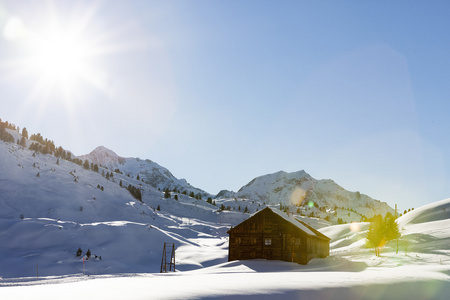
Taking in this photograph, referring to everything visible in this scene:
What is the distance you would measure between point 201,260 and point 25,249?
28319 millimetres

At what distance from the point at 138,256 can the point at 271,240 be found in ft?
99.9

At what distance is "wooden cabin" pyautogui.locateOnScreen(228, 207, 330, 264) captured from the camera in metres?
43.3

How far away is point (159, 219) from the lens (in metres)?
118

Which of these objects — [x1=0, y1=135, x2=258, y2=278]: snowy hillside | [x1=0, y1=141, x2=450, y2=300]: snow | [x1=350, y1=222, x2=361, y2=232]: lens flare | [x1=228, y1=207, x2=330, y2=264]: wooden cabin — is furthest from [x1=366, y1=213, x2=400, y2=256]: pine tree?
[x1=350, y1=222, x2=361, y2=232]: lens flare

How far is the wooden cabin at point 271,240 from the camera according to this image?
43.3 m

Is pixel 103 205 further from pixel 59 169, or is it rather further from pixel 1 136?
pixel 1 136

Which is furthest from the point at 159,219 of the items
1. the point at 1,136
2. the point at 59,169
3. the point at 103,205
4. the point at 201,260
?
the point at 1,136

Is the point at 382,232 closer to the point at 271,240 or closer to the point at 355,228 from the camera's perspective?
the point at 271,240

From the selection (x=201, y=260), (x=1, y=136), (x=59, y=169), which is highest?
(x=1, y=136)

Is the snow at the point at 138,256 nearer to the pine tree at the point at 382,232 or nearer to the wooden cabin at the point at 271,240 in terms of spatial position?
the wooden cabin at the point at 271,240

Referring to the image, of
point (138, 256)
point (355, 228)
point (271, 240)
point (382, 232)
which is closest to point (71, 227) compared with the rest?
point (138, 256)

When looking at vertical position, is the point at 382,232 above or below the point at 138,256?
above

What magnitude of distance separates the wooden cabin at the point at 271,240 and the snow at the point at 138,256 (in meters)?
2.11

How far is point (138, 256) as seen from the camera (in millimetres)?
64938
